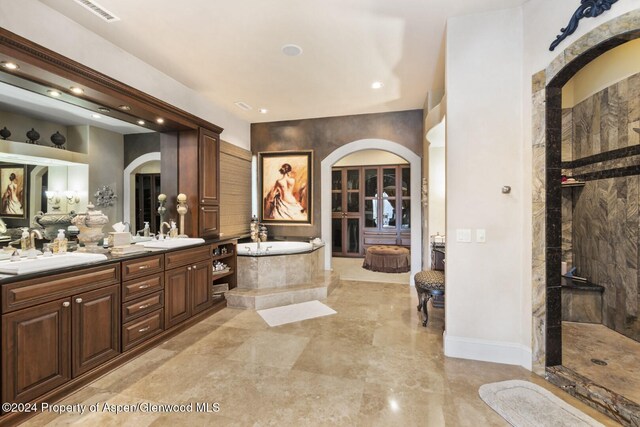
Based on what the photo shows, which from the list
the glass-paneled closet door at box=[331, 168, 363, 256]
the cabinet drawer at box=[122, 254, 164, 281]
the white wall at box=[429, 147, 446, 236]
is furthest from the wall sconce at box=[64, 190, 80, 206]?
the glass-paneled closet door at box=[331, 168, 363, 256]

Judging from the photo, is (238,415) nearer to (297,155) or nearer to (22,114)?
(22,114)

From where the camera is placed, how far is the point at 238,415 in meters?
1.95

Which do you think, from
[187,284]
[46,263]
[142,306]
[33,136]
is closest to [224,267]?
[187,284]

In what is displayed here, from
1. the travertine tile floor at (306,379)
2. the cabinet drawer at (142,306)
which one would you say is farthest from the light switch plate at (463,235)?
the cabinet drawer at (142,306)

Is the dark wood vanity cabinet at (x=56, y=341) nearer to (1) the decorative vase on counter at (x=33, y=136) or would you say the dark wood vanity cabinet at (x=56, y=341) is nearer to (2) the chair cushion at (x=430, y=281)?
(1) the decorative vase on counter at (x=33, y=136)

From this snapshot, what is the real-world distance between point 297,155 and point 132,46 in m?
3.16

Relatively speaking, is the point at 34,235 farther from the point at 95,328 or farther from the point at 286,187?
the point at 286,187

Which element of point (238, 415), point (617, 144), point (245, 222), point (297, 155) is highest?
point (297, 155)

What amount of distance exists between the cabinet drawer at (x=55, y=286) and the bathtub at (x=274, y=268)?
193 cm

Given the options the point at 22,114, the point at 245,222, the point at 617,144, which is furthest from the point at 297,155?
the point at 617,144

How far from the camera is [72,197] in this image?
9.25 ft

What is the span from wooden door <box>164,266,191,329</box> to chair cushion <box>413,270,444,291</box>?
273cm

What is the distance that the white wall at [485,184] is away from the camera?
103 inches

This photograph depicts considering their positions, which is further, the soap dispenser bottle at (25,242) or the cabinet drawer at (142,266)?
the cabinet drawer at (142,266)
